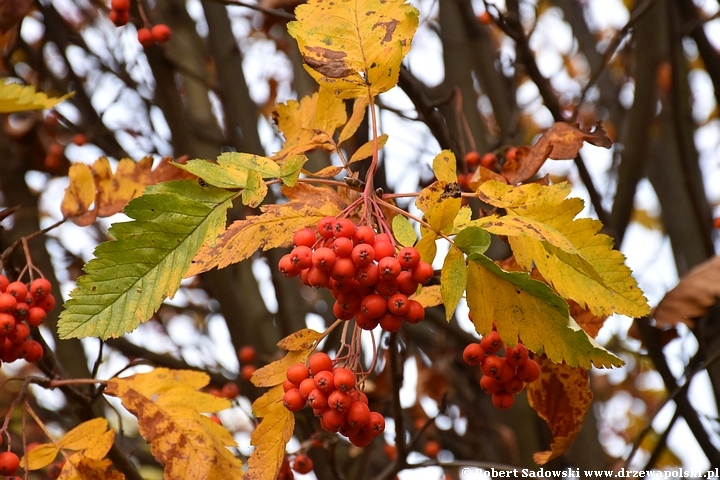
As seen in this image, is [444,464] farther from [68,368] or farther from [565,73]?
[565,73]

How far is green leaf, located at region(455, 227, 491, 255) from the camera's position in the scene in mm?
1147

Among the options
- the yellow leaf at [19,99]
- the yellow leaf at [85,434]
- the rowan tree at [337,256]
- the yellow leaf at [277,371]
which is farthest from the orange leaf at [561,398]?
the yellow leaf at [19,99]

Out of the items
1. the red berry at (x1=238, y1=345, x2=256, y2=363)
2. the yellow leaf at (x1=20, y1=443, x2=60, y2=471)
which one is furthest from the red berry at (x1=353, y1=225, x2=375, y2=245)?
the red berry at (x1=238, y1=345, x2=256, y2=363)

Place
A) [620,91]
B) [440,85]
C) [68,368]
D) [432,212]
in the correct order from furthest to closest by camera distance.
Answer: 1. [620,91]
2. [440,85]
3. [68,368]
4. [432,212]

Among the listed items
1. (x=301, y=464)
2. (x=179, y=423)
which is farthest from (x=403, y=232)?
(x=301, y=464)

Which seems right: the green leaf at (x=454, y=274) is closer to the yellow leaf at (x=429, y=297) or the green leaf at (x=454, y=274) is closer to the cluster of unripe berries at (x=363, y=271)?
the cluster of unripe berries at (x=363, y=271)

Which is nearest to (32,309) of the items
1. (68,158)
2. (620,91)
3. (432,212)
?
(432,212)

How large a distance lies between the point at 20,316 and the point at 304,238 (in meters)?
0.73

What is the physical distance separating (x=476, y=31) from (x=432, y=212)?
2.07 m

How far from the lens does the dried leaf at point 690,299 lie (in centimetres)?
190

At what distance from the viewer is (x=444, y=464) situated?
6.31ft

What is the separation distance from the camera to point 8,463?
156 cm

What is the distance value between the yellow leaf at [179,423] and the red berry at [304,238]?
23.9 inches

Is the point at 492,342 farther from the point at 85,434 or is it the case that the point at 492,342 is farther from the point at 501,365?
the point at 85,434
